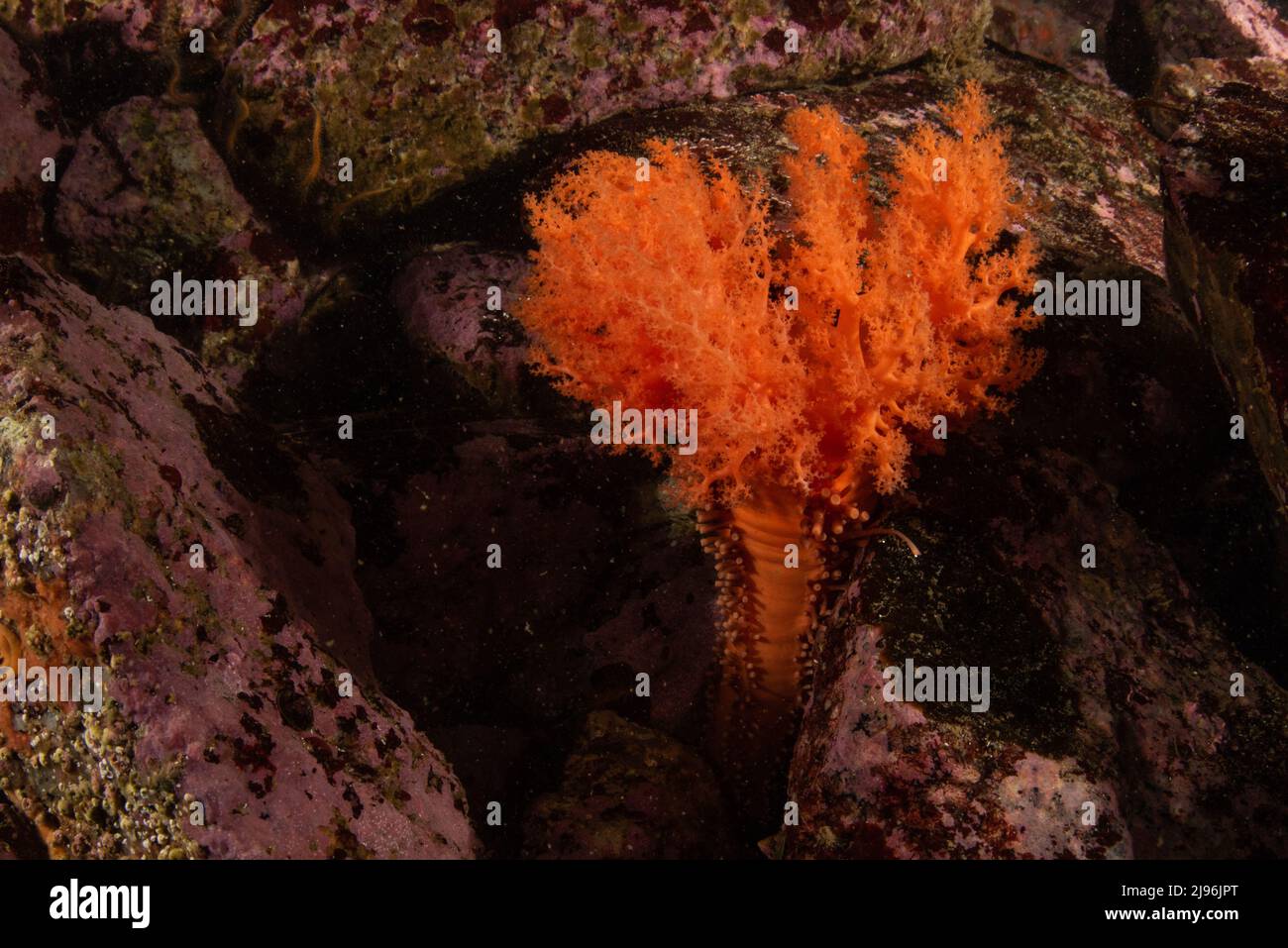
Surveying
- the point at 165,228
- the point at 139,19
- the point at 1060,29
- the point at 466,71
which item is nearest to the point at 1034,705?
the point at 466,71

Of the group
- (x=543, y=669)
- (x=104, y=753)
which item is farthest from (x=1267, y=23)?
(x=104, y=753)

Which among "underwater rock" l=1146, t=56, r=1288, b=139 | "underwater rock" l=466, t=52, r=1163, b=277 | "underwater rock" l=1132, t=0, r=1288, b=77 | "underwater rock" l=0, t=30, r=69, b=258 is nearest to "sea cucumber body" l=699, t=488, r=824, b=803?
"underwater rock" l=466, t=52, r=1163, b=277

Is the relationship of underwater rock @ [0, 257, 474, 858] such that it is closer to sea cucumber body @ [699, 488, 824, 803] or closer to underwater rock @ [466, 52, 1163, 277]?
sea cucumber body @ [699, 488, 824, 803]

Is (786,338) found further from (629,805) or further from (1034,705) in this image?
(629,805)

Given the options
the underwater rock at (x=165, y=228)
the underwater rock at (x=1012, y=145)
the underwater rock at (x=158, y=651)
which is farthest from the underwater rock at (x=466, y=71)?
the underwater rock at (x=158, y=651)

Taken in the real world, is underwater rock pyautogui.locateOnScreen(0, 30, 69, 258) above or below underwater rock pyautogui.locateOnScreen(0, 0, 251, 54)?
below

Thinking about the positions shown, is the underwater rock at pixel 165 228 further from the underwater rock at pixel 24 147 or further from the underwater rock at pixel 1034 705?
the underwater rock at pixel 1034 705
